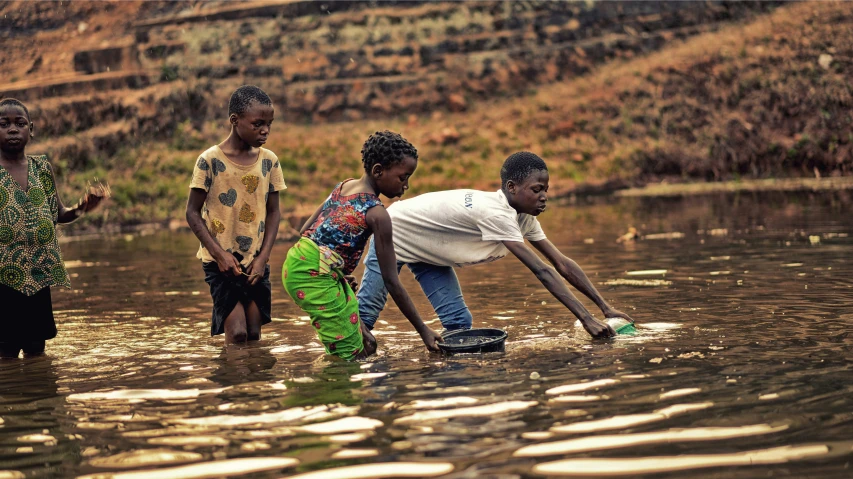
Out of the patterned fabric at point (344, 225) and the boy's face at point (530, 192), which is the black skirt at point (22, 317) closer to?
the patterned fabric at point (344, 225)

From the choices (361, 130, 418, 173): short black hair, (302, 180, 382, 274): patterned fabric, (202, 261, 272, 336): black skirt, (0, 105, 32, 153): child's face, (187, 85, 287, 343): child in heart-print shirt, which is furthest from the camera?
(202, 261, 272, 336): black skirt

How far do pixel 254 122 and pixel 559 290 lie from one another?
7.51ft

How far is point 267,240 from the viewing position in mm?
7137

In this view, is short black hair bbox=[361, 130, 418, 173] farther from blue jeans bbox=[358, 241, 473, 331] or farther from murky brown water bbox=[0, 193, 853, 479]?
murky brown water bbox=[0, 193, 853, 479]

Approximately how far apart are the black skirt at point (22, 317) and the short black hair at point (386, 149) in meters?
2.57

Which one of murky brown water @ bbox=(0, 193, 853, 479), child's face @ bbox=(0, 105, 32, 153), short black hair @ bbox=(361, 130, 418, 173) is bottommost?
murky brown water @ bbox=(0, 193, 853, 479)

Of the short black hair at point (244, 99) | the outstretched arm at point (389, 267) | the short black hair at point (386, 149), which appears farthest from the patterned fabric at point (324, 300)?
the short black hair at point (244, 99)

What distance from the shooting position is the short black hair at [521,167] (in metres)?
6.46

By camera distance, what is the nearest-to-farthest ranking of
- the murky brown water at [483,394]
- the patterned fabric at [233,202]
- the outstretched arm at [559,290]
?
the murky brown water at [483,394] → the outstretched arm at [559,290] → the patterned fabric at [233,202]

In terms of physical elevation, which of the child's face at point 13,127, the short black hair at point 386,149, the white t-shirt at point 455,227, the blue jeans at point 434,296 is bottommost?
the blue jeans at point 434,296

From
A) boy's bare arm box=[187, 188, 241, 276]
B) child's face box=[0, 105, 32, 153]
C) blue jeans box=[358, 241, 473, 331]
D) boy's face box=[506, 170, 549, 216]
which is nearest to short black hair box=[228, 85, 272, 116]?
boy's bare arm box=[187, 188, 241, 276]

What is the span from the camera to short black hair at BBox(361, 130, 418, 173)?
19.4 ft

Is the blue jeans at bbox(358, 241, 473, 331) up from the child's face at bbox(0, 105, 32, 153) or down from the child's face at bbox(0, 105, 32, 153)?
down

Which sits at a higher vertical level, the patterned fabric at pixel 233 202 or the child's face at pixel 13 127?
the child's face at pixel 13 127
